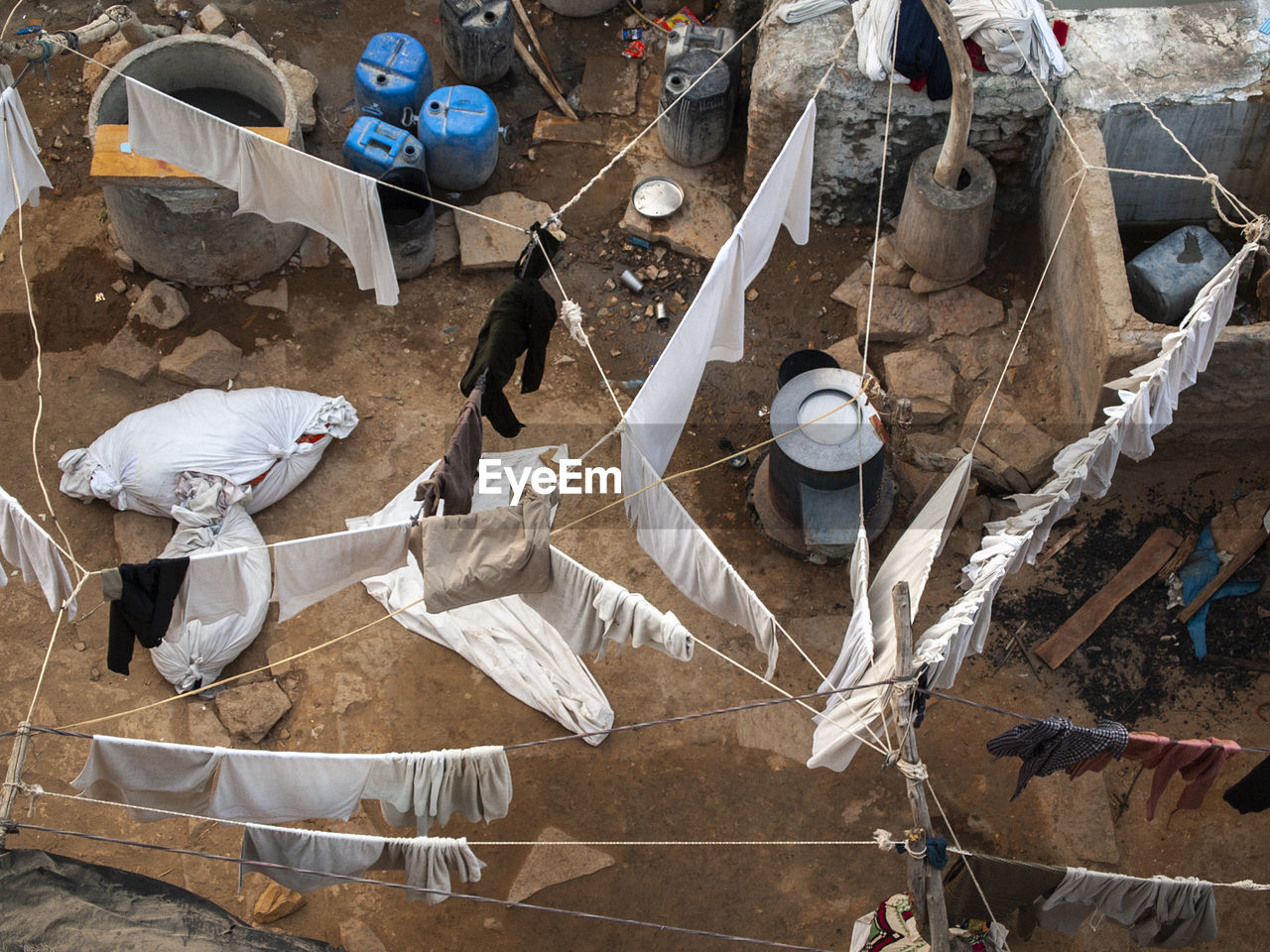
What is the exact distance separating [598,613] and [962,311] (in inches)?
192

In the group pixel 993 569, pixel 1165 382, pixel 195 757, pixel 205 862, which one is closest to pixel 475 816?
pixel 195 757

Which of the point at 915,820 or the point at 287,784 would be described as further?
the point at 287,784

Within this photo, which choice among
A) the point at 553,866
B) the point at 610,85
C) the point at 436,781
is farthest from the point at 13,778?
the point at 610,85

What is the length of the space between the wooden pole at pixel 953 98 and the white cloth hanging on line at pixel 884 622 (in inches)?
120

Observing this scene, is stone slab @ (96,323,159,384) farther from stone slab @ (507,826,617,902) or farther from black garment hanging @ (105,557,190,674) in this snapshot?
stone slab @ (507,826,617,902)

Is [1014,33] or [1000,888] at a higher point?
[1014,33]

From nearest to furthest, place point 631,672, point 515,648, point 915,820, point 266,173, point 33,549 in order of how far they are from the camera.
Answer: point 915,820, point 33,549, point 266,173, point 515,648, point 631,672

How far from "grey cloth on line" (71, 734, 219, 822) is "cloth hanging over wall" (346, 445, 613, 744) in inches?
90.4

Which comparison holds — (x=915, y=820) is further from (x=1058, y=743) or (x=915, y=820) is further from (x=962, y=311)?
(x=962, y=311)

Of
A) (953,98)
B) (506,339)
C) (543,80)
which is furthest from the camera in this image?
(543,80)

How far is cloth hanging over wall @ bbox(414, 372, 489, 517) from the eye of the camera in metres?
6.20

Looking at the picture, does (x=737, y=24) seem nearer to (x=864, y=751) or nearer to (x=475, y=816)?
(x=864, y=751)

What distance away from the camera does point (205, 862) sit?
7.81 meters

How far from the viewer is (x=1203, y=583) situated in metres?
8.57
